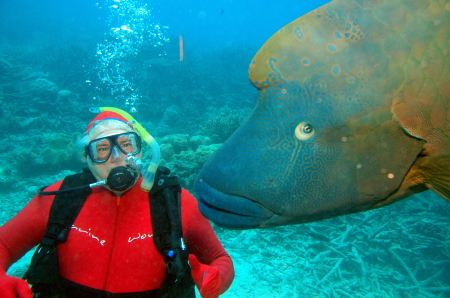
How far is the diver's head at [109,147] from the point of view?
2.29 metres

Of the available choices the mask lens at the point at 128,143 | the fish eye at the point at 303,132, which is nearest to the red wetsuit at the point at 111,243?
the mask lens at the point at 128,143

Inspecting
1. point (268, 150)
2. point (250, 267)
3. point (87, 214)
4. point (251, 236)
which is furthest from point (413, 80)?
point (251, 236)

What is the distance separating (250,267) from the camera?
15.3ft

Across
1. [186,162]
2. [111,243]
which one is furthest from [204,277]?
[186,162]

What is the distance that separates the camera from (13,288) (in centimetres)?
149

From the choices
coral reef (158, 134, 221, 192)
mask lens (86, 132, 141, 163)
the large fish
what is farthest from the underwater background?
the large fish

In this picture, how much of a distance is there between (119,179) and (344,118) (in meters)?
1.83

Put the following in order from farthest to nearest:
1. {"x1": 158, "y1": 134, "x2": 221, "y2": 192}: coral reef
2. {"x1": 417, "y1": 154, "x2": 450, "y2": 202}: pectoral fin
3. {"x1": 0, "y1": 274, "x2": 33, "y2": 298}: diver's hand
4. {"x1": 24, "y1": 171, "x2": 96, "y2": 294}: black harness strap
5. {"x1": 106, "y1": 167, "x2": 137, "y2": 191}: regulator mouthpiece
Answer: {"x1": 158, "y1": 134, "x2": 221, "y2": 192}: coral reef → {"x1": 106, "y1": 167, "x2": 137, "y2": 191}: regulator mouthpiece → {"x1": 24, "y1": 171, "x2": 96, "y2": 294}: black harness strap → {"x1": 0, "y1": 274, "x2": 33, "y2": 298}: diver's hand → {"x1": 417, "y1": 154, "x2": 450, "y2": 202}: pectoral fin

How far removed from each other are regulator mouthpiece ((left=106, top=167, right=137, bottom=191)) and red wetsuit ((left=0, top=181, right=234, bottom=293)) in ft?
0.57

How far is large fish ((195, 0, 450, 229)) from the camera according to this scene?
108 centimetres

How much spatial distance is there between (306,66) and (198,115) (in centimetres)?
1234

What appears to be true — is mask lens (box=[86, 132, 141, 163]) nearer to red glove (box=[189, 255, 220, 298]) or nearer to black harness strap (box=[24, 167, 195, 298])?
black harness strap (box=[24, 167, 195, 298])

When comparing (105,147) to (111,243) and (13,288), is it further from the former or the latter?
(13,288)

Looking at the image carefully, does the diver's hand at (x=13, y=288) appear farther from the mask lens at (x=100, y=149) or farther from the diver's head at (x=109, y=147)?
the mask lens at (x=100, y=149)
